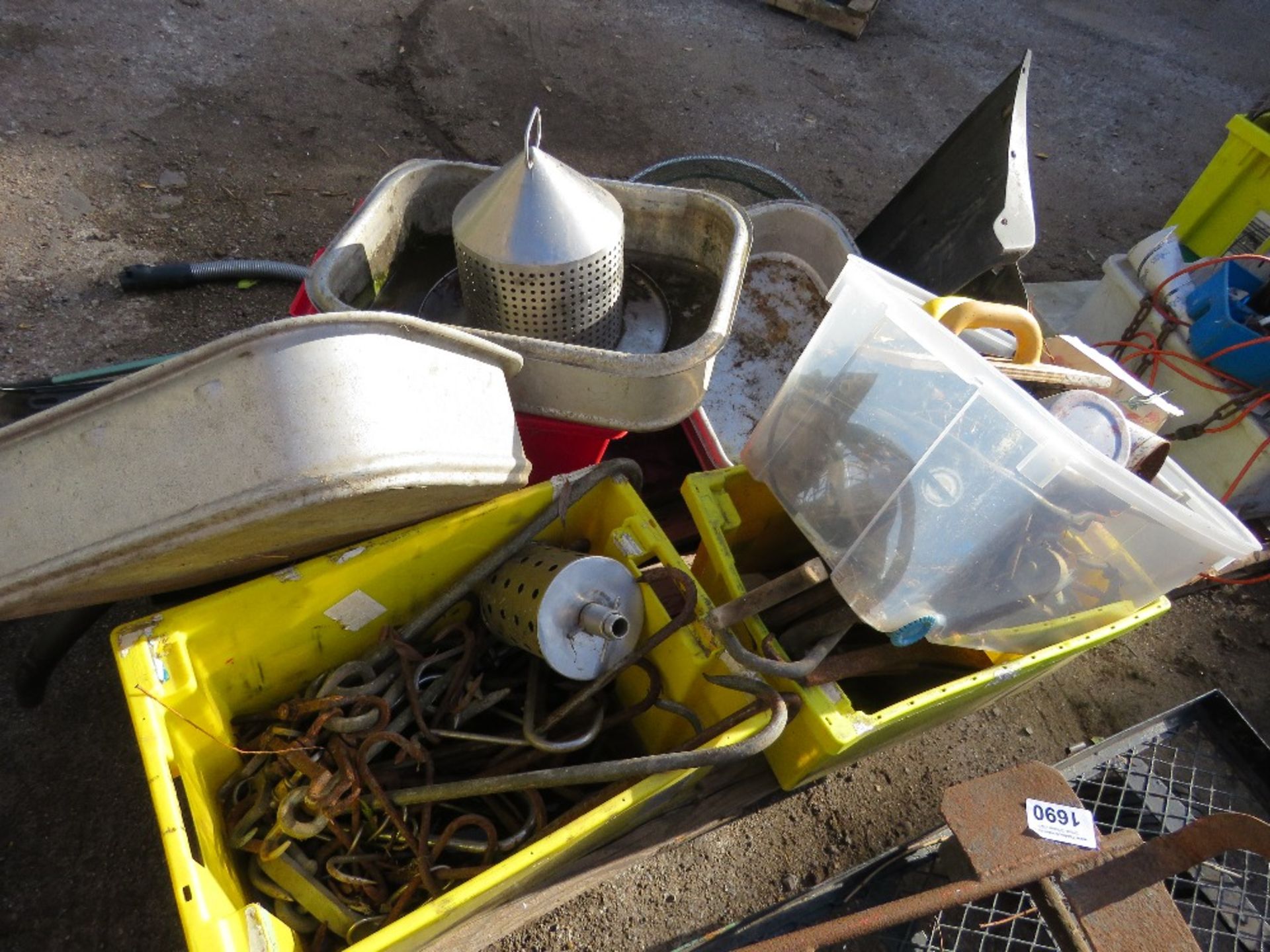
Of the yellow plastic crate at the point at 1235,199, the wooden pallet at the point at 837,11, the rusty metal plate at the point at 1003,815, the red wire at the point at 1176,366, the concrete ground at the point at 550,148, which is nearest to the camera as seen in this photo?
the rusty metal plate at the point at 1003,815

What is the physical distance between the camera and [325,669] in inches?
52.6

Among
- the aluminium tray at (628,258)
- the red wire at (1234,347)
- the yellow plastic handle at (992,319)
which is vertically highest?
the yellow plastic handle at (992,319)

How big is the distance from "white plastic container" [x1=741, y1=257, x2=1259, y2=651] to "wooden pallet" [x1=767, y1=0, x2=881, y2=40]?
3644 mm

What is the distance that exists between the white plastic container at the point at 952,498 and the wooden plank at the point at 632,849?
466 mm

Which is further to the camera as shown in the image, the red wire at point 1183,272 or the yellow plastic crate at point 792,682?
the red wire at point 1183,272

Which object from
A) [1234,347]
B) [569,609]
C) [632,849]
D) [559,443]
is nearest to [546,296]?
[559,443]

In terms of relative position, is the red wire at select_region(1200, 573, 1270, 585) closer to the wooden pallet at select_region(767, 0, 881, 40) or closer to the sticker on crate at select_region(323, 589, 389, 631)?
the sticker on crate at select_region(323, 589, 389, 631)

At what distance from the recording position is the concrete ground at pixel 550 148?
157 centimetres

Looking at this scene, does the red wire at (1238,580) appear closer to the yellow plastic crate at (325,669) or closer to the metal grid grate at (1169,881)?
the metal grid grate at (1169,881)

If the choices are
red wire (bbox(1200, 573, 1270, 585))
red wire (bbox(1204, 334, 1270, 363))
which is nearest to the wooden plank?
red wire (bbox(1200, 573, 1270, 585))

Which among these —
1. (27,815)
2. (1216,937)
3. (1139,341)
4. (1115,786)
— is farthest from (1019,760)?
(27,815)

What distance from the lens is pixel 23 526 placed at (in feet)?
3.38

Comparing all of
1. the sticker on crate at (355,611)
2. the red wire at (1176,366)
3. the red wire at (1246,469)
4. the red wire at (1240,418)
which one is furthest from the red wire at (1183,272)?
the sticker on crate at (355,611)

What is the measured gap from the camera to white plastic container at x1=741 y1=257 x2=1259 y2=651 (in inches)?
40.3
